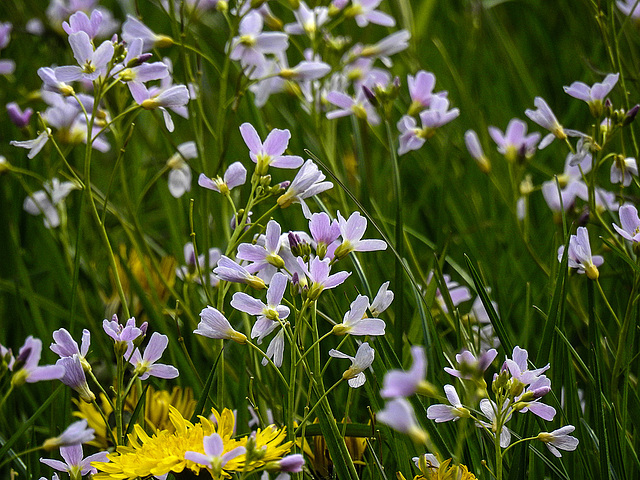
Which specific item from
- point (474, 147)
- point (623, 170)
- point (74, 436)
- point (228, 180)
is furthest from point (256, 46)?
point (74, 436)

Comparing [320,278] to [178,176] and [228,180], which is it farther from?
[178,176]

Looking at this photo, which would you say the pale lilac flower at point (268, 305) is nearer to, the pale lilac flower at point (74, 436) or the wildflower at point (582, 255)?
the pale lilac flower at point (74, 436)

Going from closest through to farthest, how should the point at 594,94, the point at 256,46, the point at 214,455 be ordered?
1. the point at 214,455
2. the point at 594,94
3. the point at 256,46

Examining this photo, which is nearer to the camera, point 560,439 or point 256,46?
point 560,439

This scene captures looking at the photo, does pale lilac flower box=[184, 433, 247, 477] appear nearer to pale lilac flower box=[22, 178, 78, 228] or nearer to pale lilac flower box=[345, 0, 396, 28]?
pale lilac flower box=[22, 178, 78, 228]

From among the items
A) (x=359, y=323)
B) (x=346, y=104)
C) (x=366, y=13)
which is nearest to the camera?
(x=359, y=323)

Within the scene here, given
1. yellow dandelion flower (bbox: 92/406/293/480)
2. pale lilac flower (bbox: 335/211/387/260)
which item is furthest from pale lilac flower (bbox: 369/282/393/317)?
yellow dandelion flower (bbox: 92/406/293/480)

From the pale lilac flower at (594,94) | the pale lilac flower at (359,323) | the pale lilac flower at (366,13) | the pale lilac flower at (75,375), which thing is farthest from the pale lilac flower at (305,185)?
the pale lilac flower at (366,13)
